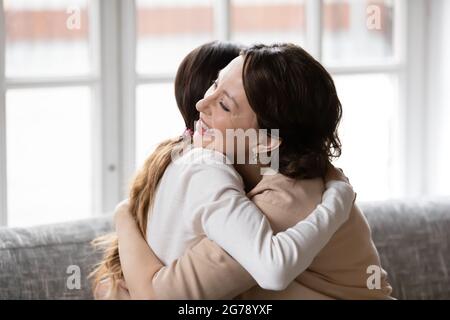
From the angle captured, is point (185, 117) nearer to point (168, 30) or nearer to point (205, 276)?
point (205, 276)

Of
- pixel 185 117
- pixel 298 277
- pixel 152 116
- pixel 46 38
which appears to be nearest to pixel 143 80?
pixel 152 116

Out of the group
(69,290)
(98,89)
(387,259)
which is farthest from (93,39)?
(387,259)

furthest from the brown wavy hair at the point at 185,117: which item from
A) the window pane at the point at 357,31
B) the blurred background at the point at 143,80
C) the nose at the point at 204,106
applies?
the window pane at the point at 357,31

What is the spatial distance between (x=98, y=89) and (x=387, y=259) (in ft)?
2.93

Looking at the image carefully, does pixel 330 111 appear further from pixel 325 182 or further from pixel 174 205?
pixel 174 205

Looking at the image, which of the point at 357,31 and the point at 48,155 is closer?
the point at 48,155

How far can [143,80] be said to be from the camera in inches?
102

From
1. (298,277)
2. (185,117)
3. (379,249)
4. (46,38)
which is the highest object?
(46,38)

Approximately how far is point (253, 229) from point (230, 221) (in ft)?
0.13

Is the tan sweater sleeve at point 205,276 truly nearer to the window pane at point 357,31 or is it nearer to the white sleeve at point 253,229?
the white sleeve at point 253,229

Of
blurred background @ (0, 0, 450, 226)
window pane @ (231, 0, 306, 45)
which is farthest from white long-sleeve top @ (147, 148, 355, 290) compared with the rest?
window pane @ (231, 0, 306, 45)

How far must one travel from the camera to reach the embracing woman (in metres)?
1.50

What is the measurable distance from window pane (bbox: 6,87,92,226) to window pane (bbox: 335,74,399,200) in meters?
0.85

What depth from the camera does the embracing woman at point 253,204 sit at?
150 cm
